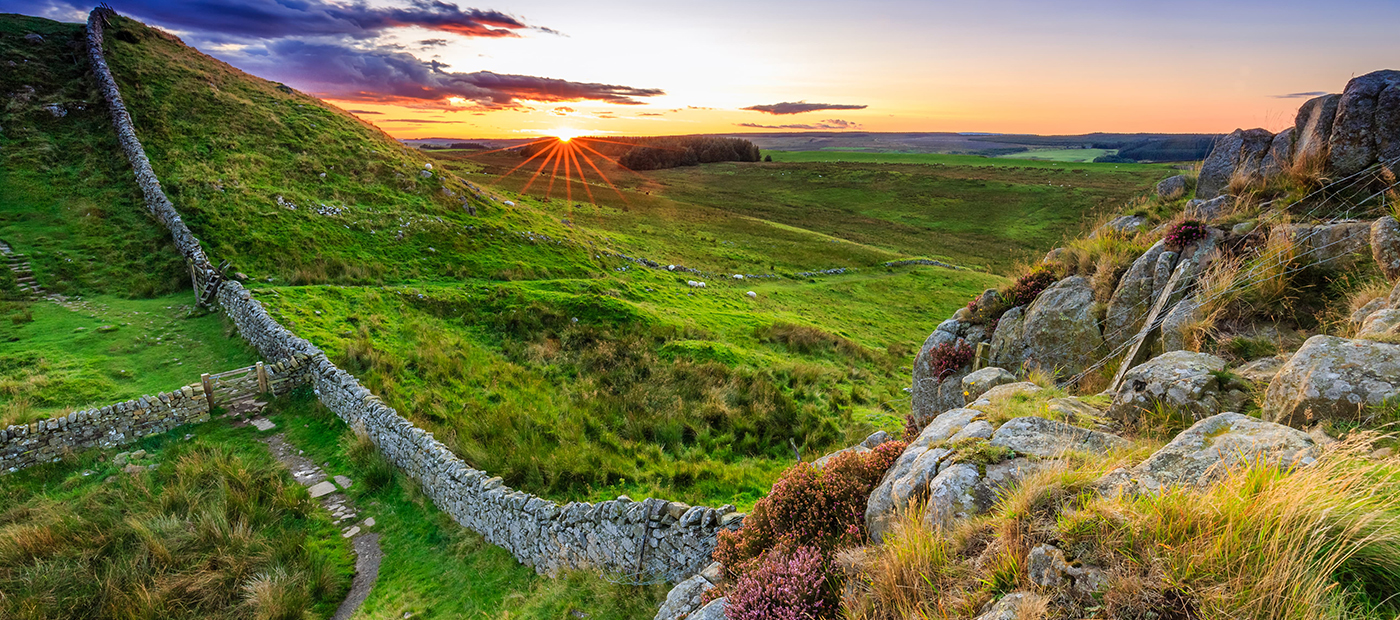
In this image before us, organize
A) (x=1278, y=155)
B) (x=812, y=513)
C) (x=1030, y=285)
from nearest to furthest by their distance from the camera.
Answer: (x=812, y=513), (x=1278, y=155), (x=1030, y=285)

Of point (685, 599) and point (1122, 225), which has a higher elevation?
point (1122, 225)

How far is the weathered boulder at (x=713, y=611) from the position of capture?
6.01 m

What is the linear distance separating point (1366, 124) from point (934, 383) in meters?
7.86

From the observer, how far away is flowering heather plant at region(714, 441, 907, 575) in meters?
6.36

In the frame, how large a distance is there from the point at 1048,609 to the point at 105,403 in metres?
20.4

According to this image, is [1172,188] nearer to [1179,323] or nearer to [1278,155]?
[1278,155]

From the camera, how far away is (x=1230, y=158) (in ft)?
37.1

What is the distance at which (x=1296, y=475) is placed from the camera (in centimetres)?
352

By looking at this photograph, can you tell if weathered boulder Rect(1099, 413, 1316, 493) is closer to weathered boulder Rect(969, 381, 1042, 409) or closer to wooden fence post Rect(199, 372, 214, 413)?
weathered boulder Rect(969, 381, 1042, 409)

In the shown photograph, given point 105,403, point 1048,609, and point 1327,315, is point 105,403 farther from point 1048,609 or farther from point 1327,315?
point 1327,315

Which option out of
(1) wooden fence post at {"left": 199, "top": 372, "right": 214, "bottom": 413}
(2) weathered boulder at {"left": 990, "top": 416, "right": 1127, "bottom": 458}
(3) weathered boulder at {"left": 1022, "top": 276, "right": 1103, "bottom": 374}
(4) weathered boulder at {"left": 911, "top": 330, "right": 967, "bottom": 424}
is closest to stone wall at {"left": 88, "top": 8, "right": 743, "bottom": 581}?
(1) wooden fence post at {"left": 199, "top": 372, "right": 214, "bottom": 413}

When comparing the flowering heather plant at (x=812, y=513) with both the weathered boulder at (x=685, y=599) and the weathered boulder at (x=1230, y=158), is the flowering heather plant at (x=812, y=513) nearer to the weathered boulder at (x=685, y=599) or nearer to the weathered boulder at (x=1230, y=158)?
the weathered boulder at (x=685, y=599)

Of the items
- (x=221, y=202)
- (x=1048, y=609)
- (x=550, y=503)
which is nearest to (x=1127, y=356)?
(x=1048, y=609)

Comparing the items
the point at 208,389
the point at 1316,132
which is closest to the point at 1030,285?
the point at 1316,132
